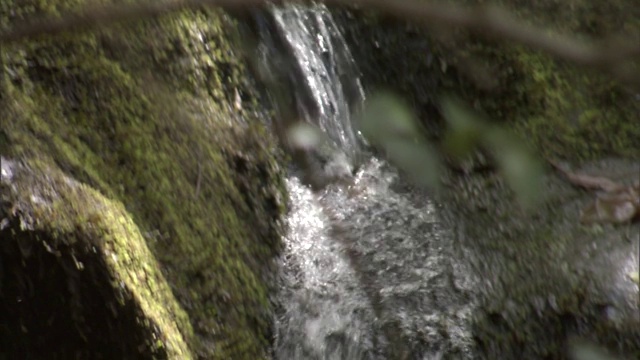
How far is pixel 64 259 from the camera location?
4.80 ft

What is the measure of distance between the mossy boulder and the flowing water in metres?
0.10

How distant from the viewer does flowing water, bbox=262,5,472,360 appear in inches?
86.4

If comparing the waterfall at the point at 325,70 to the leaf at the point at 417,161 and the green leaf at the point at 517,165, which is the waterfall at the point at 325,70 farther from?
the green leaf at the point at 517,165

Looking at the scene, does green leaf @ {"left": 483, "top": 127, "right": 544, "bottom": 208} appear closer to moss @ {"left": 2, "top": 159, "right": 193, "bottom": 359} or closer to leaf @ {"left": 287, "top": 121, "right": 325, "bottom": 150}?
leaf @ {"left": 287, "top": 121, "right": 325, "bottom": 150}

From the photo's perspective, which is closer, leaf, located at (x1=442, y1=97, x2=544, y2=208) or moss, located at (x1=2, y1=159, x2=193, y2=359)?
moss, located at (x1=2, y1=159, x2=193, y2=359)

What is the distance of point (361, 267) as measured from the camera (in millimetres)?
2346

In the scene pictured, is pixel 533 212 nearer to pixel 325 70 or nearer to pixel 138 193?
pixel 325 70

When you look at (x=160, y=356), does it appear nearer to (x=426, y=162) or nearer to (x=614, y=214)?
(x=426, y=162)

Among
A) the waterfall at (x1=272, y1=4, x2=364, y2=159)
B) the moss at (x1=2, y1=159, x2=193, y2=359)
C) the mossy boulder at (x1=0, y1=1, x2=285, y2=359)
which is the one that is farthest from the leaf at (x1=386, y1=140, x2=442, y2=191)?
the moss at (x1=2, y1=159, x2=193, y2=359)

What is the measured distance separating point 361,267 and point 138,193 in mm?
767

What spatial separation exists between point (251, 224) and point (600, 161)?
114 centimetres

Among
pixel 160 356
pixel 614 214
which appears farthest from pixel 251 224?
pixel 614 214

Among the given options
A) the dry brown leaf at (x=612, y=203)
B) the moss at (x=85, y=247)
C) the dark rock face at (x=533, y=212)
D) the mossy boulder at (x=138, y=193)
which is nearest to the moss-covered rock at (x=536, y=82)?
the dark rock face at (x=533, y=212)

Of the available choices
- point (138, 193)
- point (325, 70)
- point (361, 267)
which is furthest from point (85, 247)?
point (325, 70)
